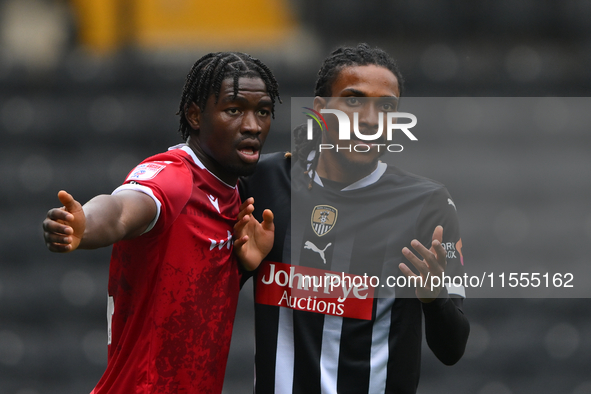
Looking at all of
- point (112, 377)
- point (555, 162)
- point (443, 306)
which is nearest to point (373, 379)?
point (443, 306)

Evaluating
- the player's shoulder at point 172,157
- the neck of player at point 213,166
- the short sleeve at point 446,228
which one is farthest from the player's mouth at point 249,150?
the short sleeve at point 446,228

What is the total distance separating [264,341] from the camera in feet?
6.78

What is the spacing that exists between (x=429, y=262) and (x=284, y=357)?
0.67 metres

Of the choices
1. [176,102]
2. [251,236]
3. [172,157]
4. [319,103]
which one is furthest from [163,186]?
[176,102]

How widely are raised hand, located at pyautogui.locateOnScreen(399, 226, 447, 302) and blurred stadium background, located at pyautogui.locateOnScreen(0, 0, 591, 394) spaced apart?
209cm

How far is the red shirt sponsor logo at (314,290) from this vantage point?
202cm

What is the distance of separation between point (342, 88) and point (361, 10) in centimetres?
209

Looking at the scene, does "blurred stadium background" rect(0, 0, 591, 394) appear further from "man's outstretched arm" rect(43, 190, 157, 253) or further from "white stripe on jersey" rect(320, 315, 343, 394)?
"man's outstretched arm" rect(43, 190, 157, 253)

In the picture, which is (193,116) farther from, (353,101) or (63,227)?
(63,227)

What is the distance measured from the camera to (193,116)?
6.81 feet

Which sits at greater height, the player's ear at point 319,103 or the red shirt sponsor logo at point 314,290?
the player's ear at point 319,103

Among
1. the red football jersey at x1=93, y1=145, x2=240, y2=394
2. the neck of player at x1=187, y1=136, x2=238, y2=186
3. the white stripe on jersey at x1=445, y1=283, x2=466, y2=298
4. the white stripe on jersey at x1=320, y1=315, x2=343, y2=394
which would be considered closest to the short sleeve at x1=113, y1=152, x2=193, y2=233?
the red football jersey at x1=93, y1=145, x2=240, y2=394

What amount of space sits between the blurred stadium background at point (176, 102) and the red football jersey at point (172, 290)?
74.6 inches

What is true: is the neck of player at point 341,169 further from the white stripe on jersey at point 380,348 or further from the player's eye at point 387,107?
the white stripe on jersey at point 380,348
